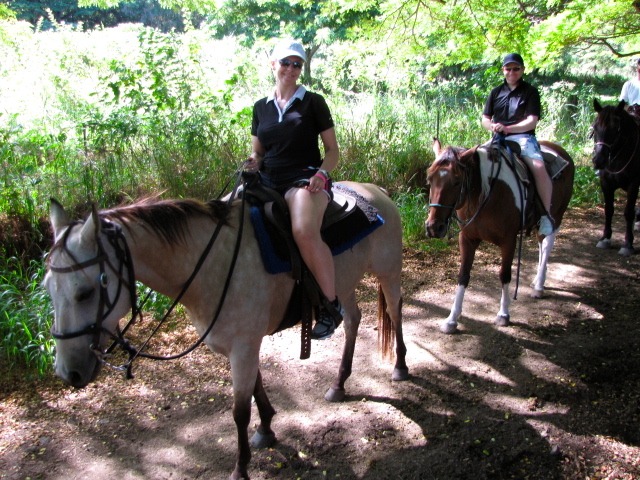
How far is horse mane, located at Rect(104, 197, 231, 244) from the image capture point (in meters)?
2.31

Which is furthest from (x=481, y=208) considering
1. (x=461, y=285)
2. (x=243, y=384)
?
(x=243, y=384)

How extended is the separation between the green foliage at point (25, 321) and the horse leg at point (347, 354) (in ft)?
7.64

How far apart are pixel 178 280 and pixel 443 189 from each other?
256cm

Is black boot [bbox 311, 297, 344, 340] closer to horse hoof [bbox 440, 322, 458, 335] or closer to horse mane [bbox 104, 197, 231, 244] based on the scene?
horse mane [bbox 104, 197, 231, 244]

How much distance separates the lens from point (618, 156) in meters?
6.95

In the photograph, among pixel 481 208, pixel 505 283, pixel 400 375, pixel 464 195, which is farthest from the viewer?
pixel 505 283

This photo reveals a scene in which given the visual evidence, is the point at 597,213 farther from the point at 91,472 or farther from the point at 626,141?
the point at 91,472

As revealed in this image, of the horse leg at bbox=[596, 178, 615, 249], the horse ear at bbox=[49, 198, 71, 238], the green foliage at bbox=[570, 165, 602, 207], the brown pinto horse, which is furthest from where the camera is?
the green foliage at bbox=[570, 165, 602, 207]

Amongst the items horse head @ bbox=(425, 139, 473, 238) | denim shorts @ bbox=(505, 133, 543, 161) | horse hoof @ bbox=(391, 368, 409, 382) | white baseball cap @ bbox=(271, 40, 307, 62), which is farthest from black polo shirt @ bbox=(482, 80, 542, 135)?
white baseball cap @ bbox=(271, 40, 307, 62)

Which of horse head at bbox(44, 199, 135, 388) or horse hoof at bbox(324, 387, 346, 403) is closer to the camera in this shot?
horse head at bbox(44, 199, 135, 388)

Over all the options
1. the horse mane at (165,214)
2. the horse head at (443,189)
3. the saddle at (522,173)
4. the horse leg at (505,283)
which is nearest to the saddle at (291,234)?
the horse mane at (165,214)

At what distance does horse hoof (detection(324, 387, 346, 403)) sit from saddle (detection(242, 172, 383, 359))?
0.74 metres

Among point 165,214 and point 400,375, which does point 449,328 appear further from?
point 165,214

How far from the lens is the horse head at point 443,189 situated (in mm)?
4211
